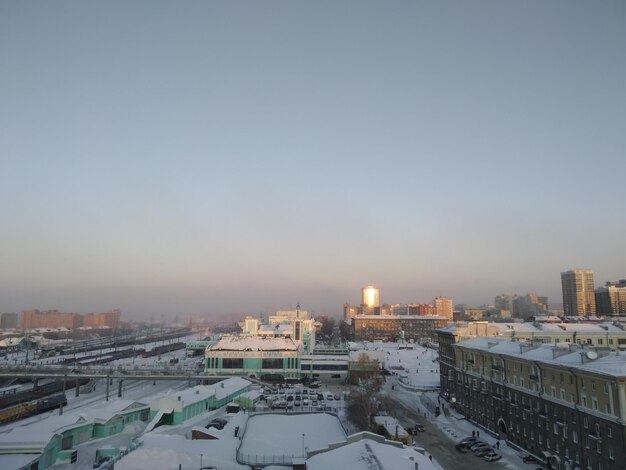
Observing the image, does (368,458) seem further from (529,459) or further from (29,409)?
(29,409)

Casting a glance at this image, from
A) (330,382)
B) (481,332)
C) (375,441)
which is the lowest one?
(330,382)

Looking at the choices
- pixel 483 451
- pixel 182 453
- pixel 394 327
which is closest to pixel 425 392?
pixel 483 451

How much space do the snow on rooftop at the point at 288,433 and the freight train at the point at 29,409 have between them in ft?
79.9

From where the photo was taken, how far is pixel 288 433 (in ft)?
110

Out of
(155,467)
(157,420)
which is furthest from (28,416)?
(155,467)

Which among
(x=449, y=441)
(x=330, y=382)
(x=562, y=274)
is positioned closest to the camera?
(x=449, y=441)

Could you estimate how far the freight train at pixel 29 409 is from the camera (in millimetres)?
43250

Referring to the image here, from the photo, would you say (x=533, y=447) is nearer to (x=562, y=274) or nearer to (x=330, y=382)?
(x=330, y=382)

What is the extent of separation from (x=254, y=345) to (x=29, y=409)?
29.2 m

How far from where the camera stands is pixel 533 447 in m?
30.8

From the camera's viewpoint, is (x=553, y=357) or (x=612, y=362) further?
(x=553, y=357)

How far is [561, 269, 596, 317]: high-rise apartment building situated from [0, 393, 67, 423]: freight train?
175m

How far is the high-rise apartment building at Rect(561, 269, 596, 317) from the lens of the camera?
170m

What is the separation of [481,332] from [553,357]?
20472 mm
